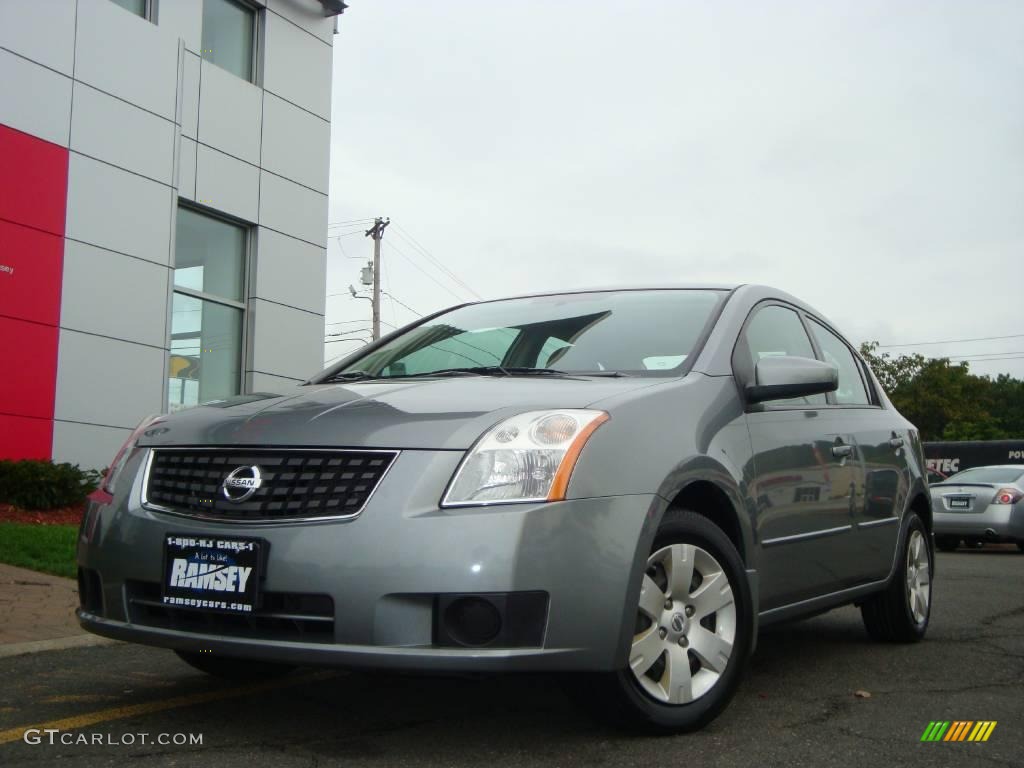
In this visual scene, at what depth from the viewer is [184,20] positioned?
15094mm

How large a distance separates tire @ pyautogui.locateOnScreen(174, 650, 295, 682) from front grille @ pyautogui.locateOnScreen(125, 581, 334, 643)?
37.3 inches

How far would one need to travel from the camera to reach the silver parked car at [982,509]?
48.8ft

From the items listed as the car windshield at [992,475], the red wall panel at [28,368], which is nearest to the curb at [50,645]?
the red wall panel at [28,368]

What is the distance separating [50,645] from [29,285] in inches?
335

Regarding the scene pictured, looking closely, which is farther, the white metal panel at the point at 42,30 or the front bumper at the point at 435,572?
the white metal panel at the point at 42,30

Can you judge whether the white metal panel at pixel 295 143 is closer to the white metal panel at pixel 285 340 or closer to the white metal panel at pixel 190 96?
the white metal panel at pixel 190 96

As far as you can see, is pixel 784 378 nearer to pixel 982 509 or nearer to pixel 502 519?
pixel 502 519

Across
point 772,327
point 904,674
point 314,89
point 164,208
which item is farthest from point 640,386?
point 314,89

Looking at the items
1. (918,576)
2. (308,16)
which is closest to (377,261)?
(308,16)

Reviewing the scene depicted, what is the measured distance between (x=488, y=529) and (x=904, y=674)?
2575 millimetres

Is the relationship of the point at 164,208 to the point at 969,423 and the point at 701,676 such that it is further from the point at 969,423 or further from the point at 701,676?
the point at 969,423

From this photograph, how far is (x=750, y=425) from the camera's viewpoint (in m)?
4.07

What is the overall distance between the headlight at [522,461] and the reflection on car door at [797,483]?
1033mm

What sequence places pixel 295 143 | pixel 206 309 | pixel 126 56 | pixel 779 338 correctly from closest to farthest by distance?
1. pixel 779 338
2. pixel 126 56
3. pixel 206 309
4. pixel 295 143
